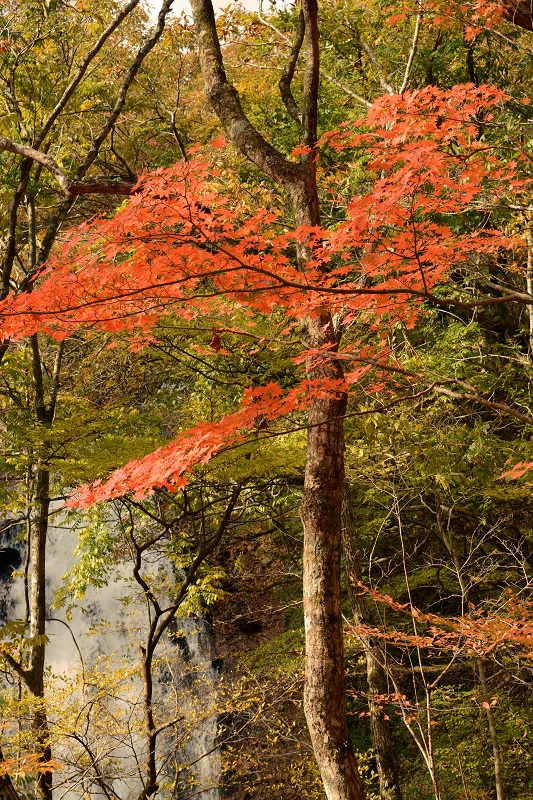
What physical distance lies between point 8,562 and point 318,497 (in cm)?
969

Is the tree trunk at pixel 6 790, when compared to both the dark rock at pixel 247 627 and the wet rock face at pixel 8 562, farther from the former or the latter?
the wet rock face at pixel 8 562

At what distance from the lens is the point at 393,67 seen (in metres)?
8.05

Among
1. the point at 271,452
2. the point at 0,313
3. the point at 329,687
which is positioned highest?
the point at 0,313

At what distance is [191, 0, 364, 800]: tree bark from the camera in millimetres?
3389

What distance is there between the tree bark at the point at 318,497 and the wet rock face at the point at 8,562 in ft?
30.7

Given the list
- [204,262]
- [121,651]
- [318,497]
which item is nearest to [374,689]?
[318,497]

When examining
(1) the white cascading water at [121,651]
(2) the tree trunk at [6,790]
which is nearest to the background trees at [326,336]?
(1) the white cascading water at [121,651]

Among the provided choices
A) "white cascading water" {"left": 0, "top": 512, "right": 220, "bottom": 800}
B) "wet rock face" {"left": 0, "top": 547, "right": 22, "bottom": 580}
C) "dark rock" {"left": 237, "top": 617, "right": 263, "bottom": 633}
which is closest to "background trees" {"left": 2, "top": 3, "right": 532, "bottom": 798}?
"dark rock" {"left": 237, "top": 617, "right": 263, "bottom": 633}

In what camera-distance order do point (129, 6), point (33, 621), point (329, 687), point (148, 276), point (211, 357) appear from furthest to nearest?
1. point (211, 357)
2. point (33, 621)
3. point (129, 6)
4. point (329, 687)
5. point (148, 276)

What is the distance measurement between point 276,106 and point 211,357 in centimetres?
414

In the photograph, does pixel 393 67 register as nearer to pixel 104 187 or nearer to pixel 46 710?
pixel 104 187

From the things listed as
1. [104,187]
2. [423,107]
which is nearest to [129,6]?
[104,187]

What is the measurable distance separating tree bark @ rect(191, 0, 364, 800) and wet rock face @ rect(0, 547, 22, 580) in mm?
9365

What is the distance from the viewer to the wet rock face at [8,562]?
11633 mm
